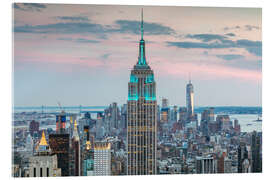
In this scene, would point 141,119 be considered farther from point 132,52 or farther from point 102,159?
point 132,52

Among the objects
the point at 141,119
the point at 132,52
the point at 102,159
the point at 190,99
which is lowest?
the point at 102,159

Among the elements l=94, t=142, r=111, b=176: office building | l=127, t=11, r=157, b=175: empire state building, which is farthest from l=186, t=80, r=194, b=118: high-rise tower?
l=94, t=142, r=111, b=176: office building

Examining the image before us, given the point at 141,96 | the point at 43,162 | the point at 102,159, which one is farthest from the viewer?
the point at 141,96

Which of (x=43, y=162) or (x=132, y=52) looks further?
(x=132, y=52)

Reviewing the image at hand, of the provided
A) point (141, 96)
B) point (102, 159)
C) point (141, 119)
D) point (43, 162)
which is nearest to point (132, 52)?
point (141, 96)

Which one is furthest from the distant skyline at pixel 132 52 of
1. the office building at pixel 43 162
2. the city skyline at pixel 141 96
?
the office building at pixel 43 162

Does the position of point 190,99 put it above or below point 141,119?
above

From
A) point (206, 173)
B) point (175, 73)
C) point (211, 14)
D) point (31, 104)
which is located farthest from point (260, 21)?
point (31, 104)
